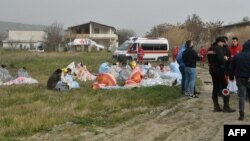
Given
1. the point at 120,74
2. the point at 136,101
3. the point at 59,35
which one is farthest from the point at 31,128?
the point at 59,35

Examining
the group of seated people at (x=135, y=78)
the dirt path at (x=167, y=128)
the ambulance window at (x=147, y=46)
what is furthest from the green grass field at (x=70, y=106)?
the ambulance window at (x=147, y=46)

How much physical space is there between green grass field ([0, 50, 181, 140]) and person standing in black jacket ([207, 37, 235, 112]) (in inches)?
80.8

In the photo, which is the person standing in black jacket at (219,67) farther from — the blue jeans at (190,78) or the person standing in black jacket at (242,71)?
the blue jeans at (190,78)

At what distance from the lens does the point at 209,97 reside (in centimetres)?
1576

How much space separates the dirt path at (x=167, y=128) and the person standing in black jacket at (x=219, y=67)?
36cm

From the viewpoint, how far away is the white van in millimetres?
43875

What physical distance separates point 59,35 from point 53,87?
86561 mm

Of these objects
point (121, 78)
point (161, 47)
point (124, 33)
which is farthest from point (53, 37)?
point (121, 78)

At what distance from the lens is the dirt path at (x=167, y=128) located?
9.94m

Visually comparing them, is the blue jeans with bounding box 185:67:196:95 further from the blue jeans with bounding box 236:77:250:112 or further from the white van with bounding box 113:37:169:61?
the white van with bounding box 113:37:169:61

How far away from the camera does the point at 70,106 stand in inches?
556

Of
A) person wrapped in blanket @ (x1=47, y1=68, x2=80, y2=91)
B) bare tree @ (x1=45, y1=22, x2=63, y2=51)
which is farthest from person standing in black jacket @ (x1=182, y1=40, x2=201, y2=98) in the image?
bare tree @ (x1=45, y1=22, x2=63, y2=51)

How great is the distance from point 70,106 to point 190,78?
3.77 m

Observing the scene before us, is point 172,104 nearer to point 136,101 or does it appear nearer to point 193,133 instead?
point 136,101
